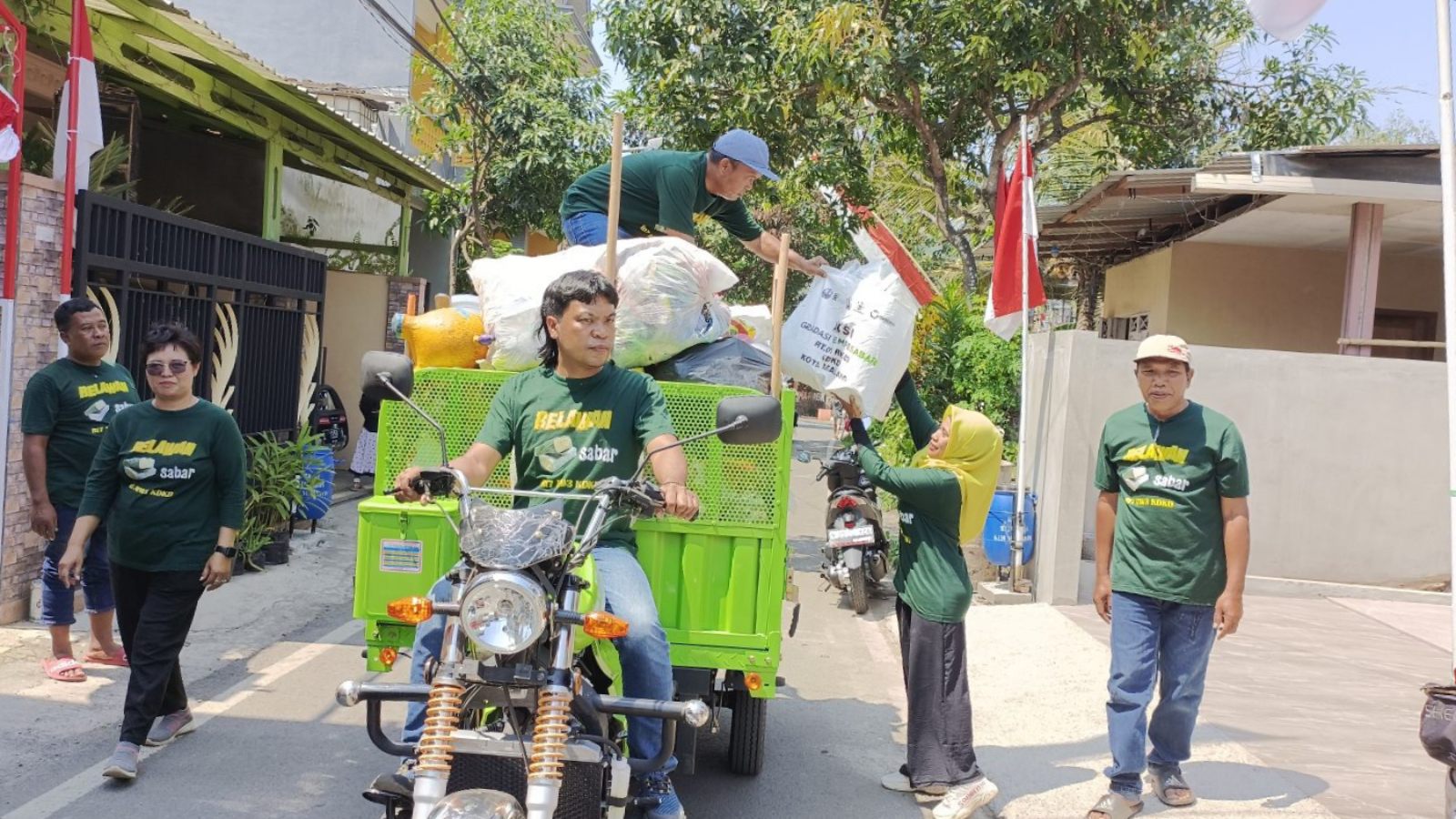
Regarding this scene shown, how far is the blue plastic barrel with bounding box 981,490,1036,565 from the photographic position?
9.52 meters

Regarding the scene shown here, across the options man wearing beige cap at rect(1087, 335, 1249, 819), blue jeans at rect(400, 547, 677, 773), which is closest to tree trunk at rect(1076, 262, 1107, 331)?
man wearing beige cap at rect(1087, 335, 1249, 819)

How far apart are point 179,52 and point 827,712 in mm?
7450

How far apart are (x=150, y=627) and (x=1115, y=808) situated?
12.9 feet

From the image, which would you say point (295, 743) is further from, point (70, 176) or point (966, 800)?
point (70, 176)

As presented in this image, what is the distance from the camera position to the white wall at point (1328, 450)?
10031 mm

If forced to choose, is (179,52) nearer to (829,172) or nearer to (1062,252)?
(829,172)

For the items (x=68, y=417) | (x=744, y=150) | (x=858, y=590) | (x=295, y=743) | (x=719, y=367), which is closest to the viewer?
(x=719, y=367)

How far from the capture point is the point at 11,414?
7.25 m

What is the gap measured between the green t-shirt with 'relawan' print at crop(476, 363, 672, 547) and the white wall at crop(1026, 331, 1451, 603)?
6.26 meters

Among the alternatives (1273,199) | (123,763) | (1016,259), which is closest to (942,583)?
(123,763)

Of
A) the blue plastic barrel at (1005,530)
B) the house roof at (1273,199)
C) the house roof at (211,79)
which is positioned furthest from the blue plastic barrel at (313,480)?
the house roof at (1273,199)

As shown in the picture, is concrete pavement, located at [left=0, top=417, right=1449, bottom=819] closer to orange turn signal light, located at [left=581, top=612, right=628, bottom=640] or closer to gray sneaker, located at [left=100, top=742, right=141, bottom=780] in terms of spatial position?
gray sneaker, located at [left=100, top=742, right=141, bottom=780]

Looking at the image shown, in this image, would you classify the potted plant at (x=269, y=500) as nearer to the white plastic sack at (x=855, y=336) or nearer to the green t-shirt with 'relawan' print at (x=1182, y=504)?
the white plastic sack at (x=855, y=336)

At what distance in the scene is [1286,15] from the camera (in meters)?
6.20
